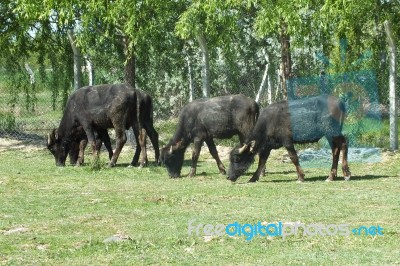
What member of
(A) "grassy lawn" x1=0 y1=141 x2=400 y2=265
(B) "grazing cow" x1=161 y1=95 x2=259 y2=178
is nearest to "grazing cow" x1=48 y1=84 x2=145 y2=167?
(A) "grassy lawn" x1=0 y1=141 x2=400 y2=265

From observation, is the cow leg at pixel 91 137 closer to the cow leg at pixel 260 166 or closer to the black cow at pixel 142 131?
the black cow at pixel 142 131

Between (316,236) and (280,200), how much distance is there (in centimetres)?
318

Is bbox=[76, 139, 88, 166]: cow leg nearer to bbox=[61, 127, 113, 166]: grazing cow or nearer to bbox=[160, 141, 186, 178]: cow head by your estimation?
bbox=[61, 127, 113, 166]: grazing cow

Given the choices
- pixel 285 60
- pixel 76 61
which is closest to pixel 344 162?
pixel 285 60

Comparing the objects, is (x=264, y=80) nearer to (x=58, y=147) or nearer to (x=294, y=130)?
(x=58, y=147)

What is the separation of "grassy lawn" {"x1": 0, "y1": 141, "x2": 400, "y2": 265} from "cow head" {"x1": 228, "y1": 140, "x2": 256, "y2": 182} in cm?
24

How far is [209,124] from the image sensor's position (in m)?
18.1

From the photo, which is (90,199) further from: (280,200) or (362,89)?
(362,89)

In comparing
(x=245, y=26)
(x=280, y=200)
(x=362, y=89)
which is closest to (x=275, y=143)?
(x=280, y=200)

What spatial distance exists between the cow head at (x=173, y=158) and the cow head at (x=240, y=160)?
1763 millimetres

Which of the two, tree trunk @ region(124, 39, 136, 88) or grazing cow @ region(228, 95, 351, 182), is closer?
grazing cow @ region(228, 95, 351, 182)

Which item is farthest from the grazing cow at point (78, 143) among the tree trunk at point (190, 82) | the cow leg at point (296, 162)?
the cow leg at point (296, 162)

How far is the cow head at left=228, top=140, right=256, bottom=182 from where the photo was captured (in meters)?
16.3

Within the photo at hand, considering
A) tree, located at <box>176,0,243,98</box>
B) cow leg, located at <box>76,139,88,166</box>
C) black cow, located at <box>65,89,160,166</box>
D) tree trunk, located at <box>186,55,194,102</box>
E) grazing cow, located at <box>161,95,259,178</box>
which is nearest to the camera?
grazing cow, located at <box>161,95,259,178</box>
